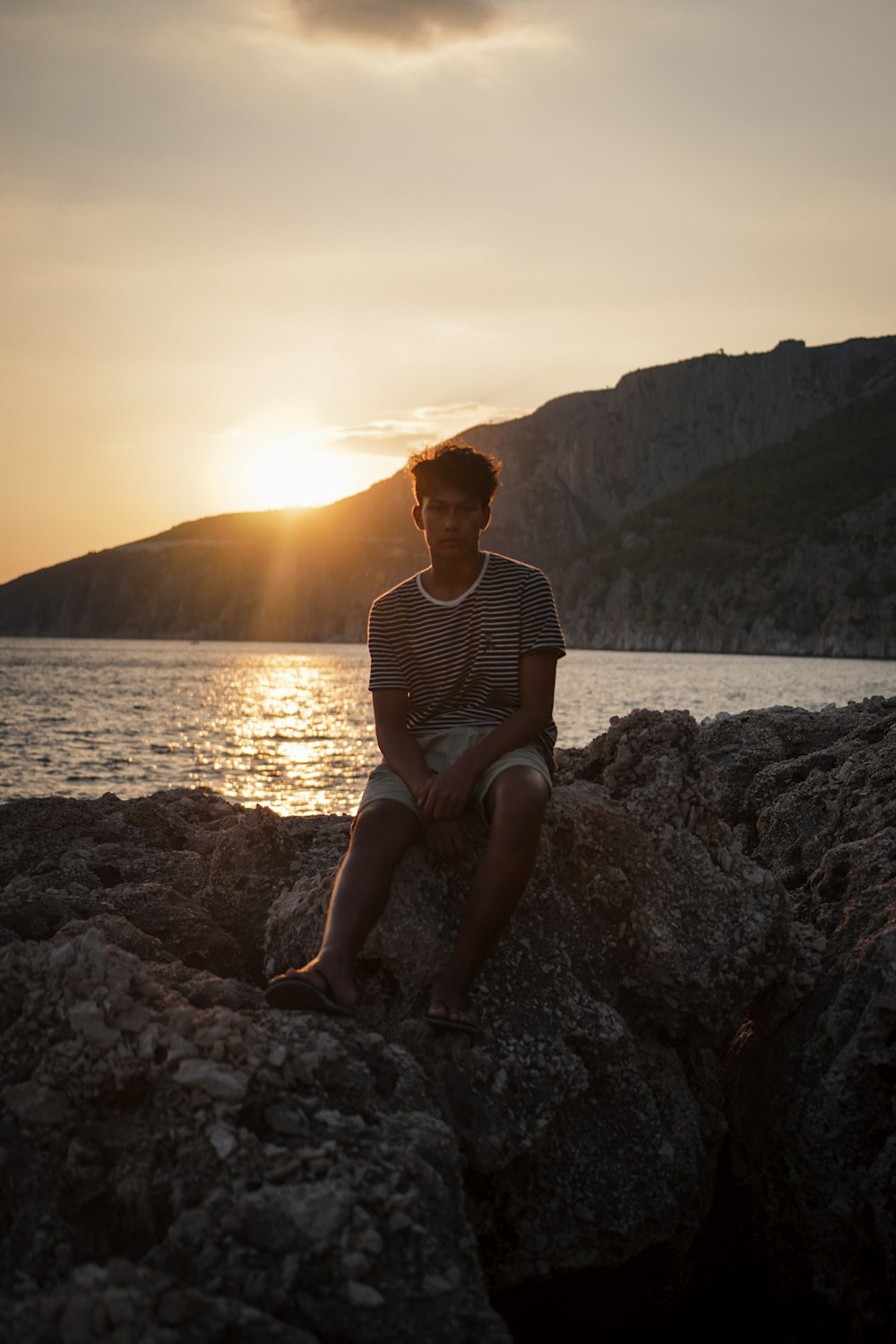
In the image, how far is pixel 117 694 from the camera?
52531mm

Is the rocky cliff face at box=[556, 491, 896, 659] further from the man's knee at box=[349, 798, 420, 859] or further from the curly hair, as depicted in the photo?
the man's knee at box=[349, 798, 420, 859]

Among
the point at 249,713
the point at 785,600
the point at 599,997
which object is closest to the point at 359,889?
the point at 599,997

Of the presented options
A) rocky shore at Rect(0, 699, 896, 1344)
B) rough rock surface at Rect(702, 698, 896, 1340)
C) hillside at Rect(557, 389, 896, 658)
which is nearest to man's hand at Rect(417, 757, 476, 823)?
rocky shore at Rect(0, 699, 896, 1344)

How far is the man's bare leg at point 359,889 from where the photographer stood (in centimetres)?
344

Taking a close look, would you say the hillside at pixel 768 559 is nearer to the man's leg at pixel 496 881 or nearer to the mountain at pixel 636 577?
the mountain at pixel 636 577

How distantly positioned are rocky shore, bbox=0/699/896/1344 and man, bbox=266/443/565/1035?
192mm

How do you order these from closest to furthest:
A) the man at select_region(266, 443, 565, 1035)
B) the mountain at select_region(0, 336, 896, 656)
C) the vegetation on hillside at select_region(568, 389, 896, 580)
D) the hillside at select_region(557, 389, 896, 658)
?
the man at select_region(266, 443, 565, 1035) < the hillside at select_region(557, 389, 896, 658) < the mountain at select_region(0, 336, 896, 656) < the vegetation on hillside at select_region(568, 389, 896, 580)

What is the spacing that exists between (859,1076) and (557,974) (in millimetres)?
1014

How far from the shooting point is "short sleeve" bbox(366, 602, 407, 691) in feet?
14.0

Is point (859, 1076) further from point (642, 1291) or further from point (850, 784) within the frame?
point (850, 784)

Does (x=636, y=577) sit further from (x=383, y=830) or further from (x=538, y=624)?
(x=383, y=830)

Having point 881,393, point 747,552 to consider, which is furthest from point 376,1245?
point 881,393

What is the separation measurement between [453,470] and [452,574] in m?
0.42

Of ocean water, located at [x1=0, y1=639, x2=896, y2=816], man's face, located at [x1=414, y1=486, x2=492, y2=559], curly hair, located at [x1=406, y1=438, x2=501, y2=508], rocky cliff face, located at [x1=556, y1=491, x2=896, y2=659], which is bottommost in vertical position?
ocean water, located at [x1=0, y1=639, x2=896, y2=816]
